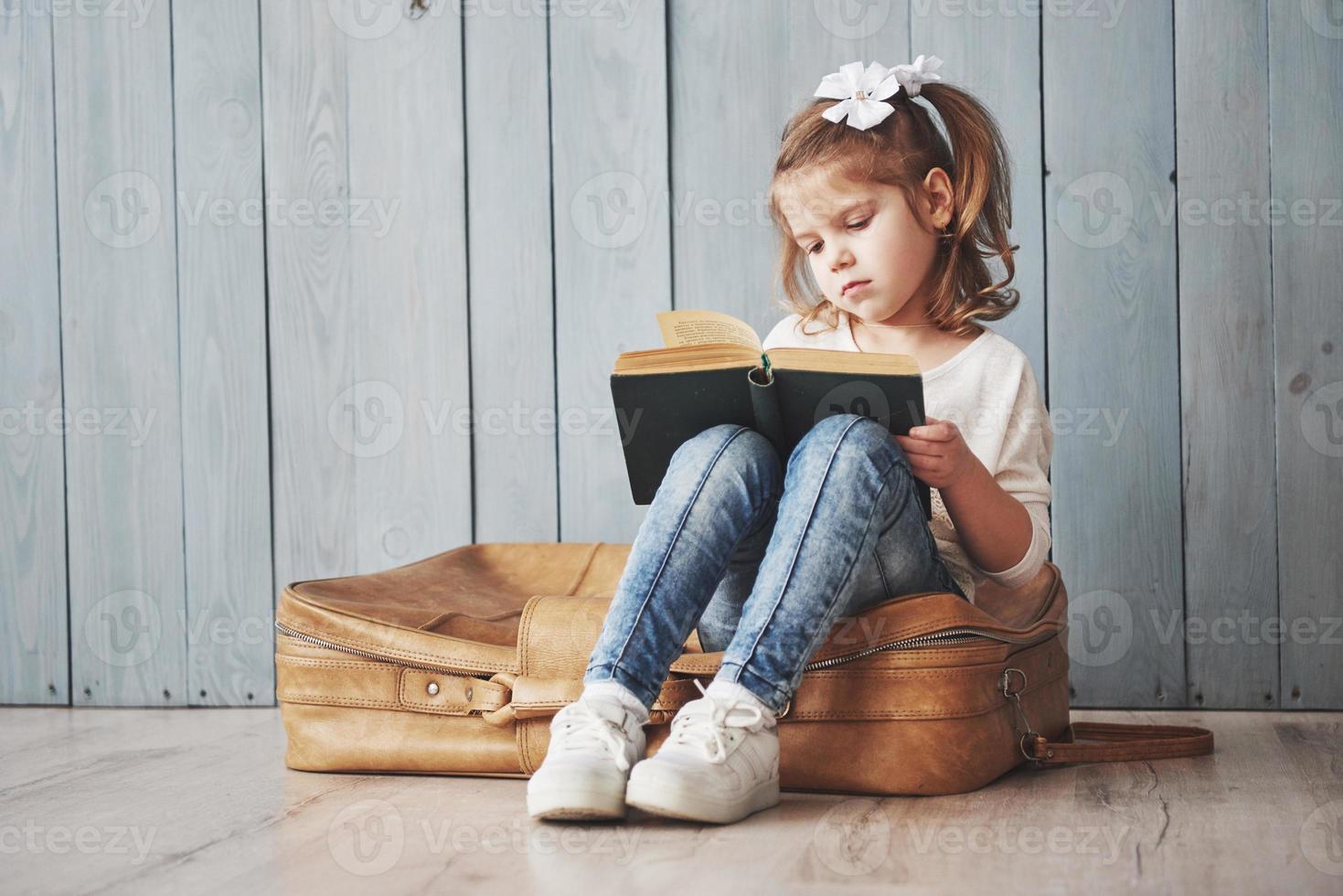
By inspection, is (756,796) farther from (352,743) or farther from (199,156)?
(199,156)

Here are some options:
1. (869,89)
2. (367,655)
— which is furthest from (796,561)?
(869,89)

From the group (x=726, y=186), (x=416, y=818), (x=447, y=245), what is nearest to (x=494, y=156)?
(x=447, y=245)

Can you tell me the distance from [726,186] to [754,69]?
0.18 m

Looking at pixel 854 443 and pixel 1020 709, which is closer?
pixel 854 443

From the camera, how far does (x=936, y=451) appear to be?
1.21 m

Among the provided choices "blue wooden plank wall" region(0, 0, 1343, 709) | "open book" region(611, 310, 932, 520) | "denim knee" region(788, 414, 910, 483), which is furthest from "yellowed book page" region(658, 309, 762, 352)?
"blue wooden plank wall" region(0, 0, 1343, 709)

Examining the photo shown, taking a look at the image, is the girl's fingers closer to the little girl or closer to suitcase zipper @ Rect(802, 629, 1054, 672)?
the little girl

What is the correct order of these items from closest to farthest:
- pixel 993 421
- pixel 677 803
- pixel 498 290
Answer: pixel 677 803 → pixel 993 421 → pixel 498 290

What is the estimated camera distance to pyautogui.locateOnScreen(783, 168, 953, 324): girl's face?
55.9 inches

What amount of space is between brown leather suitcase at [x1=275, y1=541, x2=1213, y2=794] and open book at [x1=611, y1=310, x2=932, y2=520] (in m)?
0.19

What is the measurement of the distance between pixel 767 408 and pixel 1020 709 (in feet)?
1.42

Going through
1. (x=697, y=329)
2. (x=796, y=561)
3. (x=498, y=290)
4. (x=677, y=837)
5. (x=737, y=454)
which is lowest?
(x=677, y=837)

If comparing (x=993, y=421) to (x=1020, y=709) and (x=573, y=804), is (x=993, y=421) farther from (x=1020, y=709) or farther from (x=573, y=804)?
(x=573, y=804)

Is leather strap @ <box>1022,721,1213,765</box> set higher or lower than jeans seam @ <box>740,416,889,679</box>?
lower
